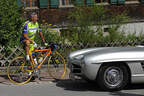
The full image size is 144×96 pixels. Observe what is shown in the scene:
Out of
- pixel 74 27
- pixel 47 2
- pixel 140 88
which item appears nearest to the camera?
pixel 140 88

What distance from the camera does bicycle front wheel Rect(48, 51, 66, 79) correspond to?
27.2 feet

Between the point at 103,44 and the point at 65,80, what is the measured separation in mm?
3447

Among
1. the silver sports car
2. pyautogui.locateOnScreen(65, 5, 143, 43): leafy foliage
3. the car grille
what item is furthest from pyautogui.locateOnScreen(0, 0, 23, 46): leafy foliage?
the silver sports car

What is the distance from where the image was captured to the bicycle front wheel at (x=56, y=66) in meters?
8.30

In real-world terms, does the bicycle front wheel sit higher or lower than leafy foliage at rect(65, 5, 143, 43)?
lower

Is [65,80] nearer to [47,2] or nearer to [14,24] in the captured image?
[14,24]

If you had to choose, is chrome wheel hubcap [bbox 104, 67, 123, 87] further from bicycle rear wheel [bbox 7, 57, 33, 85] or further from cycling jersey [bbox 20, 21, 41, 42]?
cycling jersey [bbox 20, 21, 41, 42]

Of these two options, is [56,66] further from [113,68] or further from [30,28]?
[113,68]

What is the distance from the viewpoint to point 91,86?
772 centimetres

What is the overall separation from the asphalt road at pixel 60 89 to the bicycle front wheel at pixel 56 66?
316 millimetres

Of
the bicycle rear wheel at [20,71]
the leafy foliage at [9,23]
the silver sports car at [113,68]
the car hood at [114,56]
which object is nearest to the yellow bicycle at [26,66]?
the bicycle rear wheel at [20,71]

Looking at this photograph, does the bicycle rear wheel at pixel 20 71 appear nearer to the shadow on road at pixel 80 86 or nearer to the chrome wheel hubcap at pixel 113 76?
the shadow on road at pixel 80 86

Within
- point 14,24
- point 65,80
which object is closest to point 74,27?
point 14,24

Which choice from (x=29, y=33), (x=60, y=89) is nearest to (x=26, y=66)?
(x=29, y=33)
